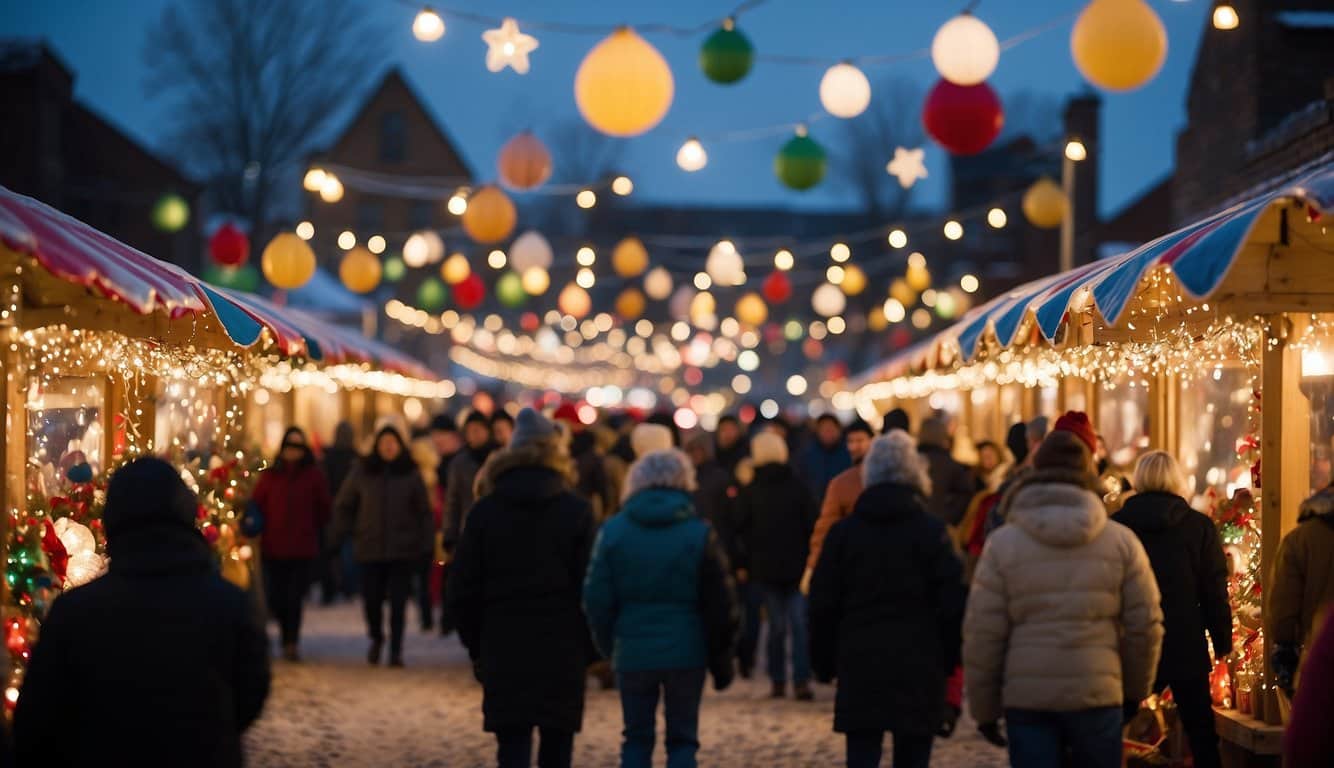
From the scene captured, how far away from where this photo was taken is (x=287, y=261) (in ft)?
51.7

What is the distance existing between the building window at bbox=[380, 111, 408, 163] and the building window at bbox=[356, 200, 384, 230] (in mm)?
2003

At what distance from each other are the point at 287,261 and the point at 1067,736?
37.3 ft

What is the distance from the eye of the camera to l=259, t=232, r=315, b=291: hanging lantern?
618 inches

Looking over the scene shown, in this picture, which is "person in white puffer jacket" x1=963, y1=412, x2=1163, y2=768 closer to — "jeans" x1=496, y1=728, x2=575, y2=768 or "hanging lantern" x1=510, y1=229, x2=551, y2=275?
"jeans" x1=496, y1=728, x2=575, y2=768

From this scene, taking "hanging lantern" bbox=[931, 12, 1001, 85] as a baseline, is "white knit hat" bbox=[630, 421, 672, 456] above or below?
below

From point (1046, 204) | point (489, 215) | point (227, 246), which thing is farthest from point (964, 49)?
point (227, 246)

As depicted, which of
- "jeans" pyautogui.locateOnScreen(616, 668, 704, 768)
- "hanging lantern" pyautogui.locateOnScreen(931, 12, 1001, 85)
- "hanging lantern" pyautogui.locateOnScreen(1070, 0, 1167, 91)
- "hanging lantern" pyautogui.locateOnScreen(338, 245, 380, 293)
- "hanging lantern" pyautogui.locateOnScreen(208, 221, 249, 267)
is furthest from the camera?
"hanging lantern" pyautogui.locateOnScreen(208, 221, 249, 267)

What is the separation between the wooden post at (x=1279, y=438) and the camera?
7508 mm

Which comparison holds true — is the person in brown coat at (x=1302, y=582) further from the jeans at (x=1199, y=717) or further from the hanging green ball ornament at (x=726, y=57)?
the hanging green ball ornament at (x=726, y=57)

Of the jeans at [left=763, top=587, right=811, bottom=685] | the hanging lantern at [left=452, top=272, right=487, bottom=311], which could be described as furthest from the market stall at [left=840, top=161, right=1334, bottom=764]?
the hanging lantern at [left=452, top=272, right=487, bottom=311]

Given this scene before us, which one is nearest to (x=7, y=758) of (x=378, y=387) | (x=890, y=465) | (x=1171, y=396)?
(x=890, y=465)

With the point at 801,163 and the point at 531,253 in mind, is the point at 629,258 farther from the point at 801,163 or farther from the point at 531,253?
the point at 801,163

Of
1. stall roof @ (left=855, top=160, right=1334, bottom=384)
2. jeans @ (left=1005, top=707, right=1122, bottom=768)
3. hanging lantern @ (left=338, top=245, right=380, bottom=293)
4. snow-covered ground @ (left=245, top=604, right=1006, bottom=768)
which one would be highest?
hanging lantern @ (left=338, top=245, right=380, bottom=293)

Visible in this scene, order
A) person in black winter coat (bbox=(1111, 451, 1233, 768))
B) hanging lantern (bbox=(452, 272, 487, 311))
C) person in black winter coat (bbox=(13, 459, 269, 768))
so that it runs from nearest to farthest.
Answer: person in black winter coat (bbox=(13, 459, 269, 768)), person in black winter coat (bbox=(1111, 451, 1233, 768)), hanging lantern (bbox=(452, 272, 487, 311))
